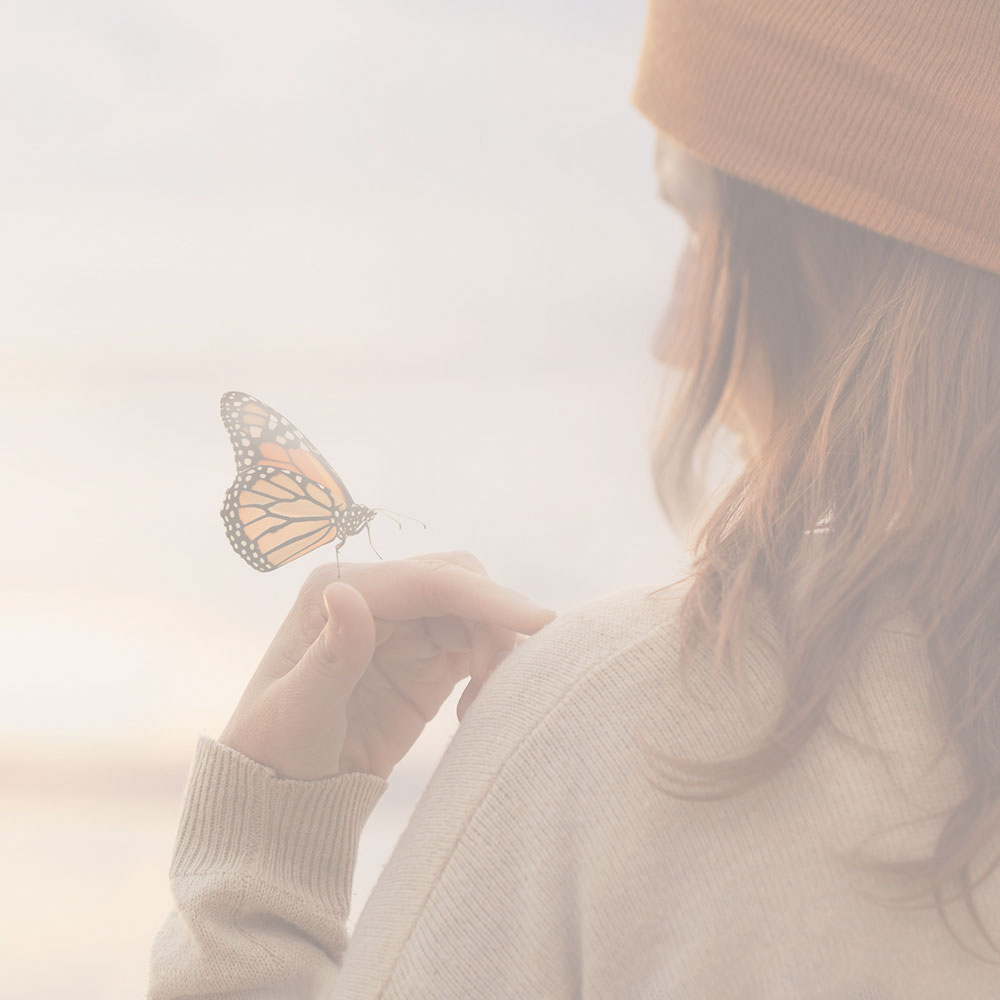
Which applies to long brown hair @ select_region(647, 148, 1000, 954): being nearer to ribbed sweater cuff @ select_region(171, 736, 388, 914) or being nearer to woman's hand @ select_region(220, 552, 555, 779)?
woman's hand @ select_region(220, 552, 555, 779)

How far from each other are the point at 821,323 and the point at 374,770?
0.48 metres

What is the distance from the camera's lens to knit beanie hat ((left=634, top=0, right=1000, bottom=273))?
25.1 inches

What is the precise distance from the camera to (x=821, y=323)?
0.68 meters

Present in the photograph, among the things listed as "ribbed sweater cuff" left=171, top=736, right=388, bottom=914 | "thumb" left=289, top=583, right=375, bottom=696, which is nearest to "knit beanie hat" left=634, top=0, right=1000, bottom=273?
"thumb" left=289, top=583, right=375, bottom=696

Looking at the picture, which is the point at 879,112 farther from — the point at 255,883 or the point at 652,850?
the point at 255,883

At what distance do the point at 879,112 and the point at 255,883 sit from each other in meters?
0.66

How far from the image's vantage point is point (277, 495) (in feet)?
2.38

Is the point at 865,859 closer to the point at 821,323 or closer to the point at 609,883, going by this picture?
the point at 609,883

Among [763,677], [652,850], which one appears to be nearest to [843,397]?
[763,677]

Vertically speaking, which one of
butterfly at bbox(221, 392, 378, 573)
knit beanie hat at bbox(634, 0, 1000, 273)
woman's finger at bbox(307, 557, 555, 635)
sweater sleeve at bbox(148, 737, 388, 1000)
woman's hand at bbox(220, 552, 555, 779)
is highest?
knit beanie hat at bbox(634, 0, 1000, 273)

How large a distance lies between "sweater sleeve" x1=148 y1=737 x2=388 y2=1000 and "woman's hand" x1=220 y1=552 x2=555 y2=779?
0.02m

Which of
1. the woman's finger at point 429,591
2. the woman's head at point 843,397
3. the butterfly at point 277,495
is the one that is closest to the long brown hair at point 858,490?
the woman's head at point 843,397

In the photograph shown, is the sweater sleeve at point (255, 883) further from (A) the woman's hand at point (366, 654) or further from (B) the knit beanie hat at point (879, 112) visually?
(B) the knit beanie hat at point (879, 112)

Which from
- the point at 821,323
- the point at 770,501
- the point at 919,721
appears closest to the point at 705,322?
the point at 821,323
